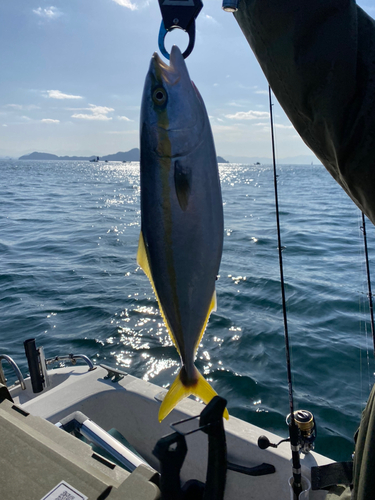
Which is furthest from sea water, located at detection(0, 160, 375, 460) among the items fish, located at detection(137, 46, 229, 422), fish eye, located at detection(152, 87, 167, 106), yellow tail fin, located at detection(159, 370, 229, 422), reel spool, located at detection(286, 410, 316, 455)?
fish eye, located at detection(152, 87, 167, 106)

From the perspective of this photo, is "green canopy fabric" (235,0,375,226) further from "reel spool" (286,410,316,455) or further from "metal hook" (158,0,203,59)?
"reel spool" (286,410,316,455)

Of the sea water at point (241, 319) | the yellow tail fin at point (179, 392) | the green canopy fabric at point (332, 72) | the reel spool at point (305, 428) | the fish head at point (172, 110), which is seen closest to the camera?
the green canopy fabric at point (332, 72)

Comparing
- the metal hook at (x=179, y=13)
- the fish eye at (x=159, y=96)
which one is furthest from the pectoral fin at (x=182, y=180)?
the metal hook at (x=179, y=13)

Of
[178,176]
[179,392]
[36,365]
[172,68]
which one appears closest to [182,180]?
[178,176]

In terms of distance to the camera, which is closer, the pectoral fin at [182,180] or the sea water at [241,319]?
the pectoral fin at [182,180]

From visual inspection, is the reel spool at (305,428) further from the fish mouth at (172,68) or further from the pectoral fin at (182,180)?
the fish mouth at (172,68)

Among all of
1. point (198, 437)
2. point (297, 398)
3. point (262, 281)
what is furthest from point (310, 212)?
point (198, 437)

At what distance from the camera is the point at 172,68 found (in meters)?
1.63

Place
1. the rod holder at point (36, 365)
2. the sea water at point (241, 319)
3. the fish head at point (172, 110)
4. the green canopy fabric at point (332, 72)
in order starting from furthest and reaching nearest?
1. the sea water at point (241, 319)
2. the rod holder at point (36, 365)
3. the fish head at point (172, 110)
4. the green canopy fabric at point (332, 72)

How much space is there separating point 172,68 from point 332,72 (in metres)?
0.74

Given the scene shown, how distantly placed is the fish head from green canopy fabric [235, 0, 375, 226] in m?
0.41

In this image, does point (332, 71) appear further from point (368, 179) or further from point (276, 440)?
point (276, 440)

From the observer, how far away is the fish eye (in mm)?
1612

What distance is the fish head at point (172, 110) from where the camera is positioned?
1.58 m
